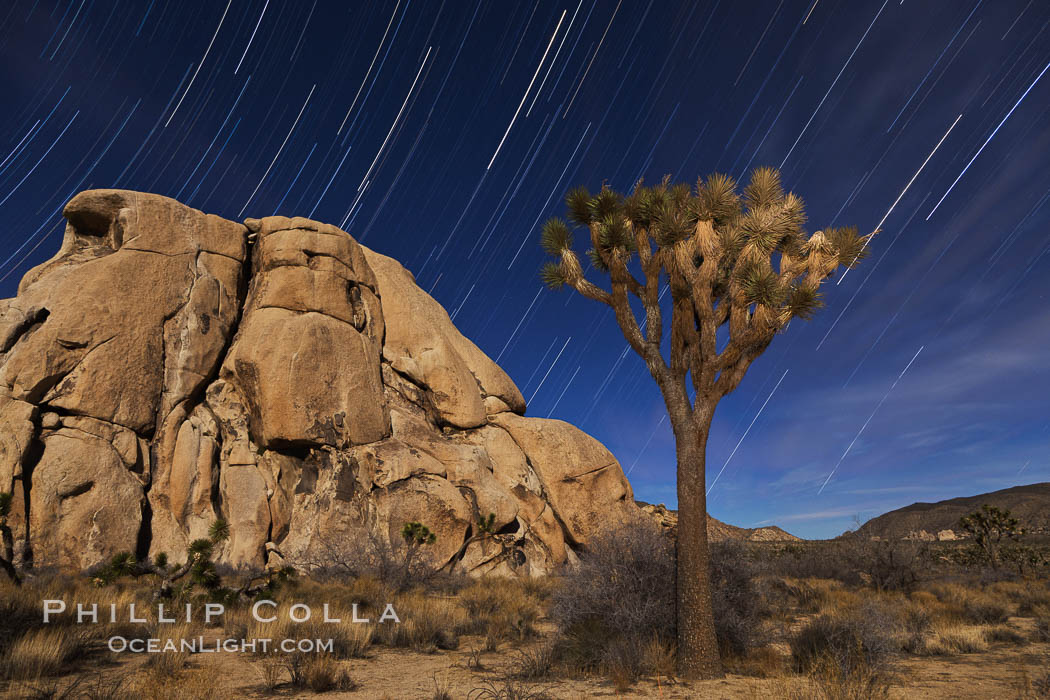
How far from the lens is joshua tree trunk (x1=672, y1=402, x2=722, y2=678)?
7.96 m

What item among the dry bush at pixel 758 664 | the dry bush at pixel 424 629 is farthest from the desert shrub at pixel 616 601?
the dry bush at pixel 424 629

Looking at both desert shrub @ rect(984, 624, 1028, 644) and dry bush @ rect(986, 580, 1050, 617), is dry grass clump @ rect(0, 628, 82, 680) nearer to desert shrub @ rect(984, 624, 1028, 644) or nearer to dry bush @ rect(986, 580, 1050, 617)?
desert shrub @ rect(984, 624, 1028, 644)

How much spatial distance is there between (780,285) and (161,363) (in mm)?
24542

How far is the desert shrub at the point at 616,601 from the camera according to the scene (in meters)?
8.66

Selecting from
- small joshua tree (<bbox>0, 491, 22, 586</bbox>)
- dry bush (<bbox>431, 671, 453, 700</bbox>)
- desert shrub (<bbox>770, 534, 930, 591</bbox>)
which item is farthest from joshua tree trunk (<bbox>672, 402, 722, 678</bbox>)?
small joshua tree (<bbox>0, 491, 22, 586</bbox>)

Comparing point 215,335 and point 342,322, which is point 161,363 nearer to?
point 215,335

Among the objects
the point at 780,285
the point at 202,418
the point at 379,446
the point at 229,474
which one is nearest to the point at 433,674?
the point at 780,285

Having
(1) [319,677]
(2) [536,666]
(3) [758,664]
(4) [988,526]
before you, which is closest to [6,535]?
(1) [319,677]

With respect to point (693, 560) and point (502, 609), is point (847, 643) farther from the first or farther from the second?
point (502, 609)

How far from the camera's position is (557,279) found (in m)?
11.0

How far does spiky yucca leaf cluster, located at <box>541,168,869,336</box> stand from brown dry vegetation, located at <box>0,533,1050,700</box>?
459 cm

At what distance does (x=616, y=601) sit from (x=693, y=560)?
5.77ft

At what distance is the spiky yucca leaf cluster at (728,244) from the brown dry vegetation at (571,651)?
4.59m

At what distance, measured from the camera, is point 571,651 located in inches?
348
